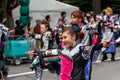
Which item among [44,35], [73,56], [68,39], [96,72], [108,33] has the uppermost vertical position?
[68,39]

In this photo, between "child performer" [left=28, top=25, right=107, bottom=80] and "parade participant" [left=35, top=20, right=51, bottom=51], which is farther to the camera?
"parade participant" [left=35, top=20, right=51, bottom=51]

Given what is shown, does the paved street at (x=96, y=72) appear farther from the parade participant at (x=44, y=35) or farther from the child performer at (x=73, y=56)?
the child performer at (x=73, y=56)

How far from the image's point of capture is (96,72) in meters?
12.0

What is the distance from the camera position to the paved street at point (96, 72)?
36.7 ft

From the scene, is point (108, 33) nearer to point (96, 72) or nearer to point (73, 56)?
point (96, 72)

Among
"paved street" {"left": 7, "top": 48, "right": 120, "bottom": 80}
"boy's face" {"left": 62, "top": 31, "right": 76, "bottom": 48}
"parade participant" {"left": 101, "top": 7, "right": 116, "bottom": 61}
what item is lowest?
"paved street" {"left": 7, "top": 48, "right": 120, "bottom": 80}

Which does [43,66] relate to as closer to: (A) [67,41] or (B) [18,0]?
(A) [67,41]

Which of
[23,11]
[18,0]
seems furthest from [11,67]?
[18,0]

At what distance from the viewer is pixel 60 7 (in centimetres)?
2311

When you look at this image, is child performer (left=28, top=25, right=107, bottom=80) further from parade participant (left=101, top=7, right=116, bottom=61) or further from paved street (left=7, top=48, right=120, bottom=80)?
parade participant (left=101, top=7, right=116, bottom=61)

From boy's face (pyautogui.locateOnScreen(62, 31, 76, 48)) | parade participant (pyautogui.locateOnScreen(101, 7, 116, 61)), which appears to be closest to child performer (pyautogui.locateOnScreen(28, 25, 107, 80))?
boy's face (pyautogui.locateOnScreen(62, 31, 76, 48))

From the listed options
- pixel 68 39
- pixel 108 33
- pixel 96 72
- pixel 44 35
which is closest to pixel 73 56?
pixel 68 39

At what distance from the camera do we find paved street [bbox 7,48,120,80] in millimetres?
11195

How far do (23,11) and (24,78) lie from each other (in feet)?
24.8
